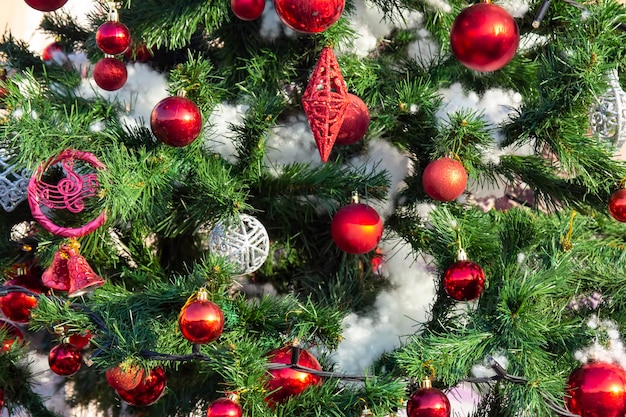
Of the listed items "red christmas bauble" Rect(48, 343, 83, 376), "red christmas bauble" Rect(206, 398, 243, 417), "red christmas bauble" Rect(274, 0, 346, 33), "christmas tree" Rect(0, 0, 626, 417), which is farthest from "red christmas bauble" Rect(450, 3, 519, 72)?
"red christmas bauble" Rect(48, 343, 83, 376)

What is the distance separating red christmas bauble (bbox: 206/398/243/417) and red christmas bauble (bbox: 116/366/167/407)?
14 centimetres

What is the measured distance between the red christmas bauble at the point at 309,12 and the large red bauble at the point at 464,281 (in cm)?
25

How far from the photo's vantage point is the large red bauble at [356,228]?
71cm

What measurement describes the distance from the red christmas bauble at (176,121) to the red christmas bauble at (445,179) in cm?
22

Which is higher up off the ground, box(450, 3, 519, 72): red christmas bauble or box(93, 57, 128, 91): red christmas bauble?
box(450, 3, 519, 72): red christmas bauble

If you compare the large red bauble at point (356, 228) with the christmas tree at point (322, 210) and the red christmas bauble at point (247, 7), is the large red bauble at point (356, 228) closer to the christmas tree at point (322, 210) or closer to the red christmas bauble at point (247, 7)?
the christmas tree at point (322, 210)

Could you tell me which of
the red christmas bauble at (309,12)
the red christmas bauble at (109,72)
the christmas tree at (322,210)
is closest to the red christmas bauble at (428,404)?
the christmas tree at (322,210)

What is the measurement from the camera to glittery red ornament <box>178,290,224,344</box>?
1.96ft

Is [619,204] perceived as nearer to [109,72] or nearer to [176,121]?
[176,121]

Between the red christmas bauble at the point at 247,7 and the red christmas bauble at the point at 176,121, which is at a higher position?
the red christmas bauble at the point at 247,7

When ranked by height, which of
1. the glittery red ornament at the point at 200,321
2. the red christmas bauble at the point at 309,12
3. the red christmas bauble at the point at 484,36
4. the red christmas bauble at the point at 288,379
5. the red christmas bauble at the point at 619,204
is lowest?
the glittery red ornament at the point at 200,321

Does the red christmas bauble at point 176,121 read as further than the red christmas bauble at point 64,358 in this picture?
No

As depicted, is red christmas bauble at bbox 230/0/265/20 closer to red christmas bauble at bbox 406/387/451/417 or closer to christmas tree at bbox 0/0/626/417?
christmas tree at bbox 0/0/626/417

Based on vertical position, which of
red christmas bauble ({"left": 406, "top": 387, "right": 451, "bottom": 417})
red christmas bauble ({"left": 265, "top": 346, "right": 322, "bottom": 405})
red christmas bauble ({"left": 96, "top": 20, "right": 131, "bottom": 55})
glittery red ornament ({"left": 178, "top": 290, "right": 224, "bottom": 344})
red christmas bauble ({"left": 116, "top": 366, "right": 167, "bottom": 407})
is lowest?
red christmas bauble ({"left": 116, "top": 366, "right": 167, "bottom": 407})
